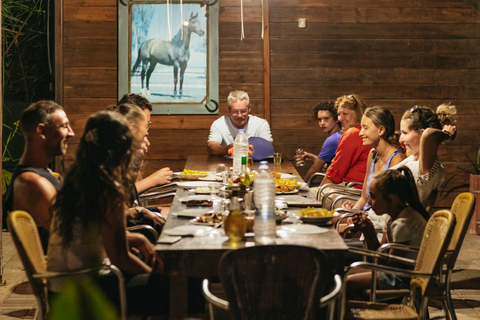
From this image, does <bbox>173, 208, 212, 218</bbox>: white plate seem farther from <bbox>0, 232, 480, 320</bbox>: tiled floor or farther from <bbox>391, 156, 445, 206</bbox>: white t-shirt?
<bbox>0, 232, 480, 320</bbox>: tiled floor

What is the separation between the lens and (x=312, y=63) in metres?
7.26

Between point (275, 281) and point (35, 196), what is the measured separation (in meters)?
1.26

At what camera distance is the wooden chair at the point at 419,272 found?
2590mm

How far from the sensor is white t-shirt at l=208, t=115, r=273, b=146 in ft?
21.7

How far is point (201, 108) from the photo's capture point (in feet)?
23.8

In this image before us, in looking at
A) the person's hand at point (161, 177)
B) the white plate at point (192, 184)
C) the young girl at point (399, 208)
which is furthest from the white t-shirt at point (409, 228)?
the person's hand at point (161, 177)

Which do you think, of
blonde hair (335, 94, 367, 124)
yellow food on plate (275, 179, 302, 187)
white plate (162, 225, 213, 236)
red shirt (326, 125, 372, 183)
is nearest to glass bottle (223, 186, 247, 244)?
white plate (162, 225, 213, 236)

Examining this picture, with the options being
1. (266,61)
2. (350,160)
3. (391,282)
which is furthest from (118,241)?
(266,61)

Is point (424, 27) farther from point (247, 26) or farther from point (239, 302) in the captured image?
point (239, 302)

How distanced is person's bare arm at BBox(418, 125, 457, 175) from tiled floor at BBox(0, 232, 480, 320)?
2.71ft

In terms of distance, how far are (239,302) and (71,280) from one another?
74 centimetres

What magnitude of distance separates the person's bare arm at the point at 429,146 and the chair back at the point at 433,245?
0.71 m

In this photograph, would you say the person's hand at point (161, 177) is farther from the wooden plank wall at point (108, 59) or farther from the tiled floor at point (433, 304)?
the wooden plank wall at point (108, 59)

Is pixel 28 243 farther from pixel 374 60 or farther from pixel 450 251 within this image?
pixel 374 60
